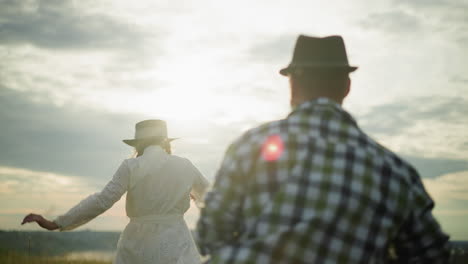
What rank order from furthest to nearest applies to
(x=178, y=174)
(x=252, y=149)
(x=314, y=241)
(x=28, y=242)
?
1. (x=28, y=242)
2. (x=178, y=174)
3. (x=252, y=149)
4. (x=314, y=241)

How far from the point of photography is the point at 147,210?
20.6ft

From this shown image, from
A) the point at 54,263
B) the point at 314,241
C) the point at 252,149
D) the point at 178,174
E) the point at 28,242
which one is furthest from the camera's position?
the point at 54,263

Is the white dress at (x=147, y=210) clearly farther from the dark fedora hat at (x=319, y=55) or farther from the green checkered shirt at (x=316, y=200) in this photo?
the green checkered shirt at (x=316, y=200)

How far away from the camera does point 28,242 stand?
30.1 ft

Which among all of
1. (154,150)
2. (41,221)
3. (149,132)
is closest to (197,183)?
(154,150)

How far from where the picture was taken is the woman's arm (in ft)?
17.9

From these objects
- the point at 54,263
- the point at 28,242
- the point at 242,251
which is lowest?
the point at 54,263

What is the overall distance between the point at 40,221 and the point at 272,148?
3993mm

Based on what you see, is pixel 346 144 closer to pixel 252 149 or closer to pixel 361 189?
pixel 361 189

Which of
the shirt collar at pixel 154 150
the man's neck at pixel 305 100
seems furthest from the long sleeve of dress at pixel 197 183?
the man's neck at pixel 305 100

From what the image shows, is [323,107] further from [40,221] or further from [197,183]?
[197,183]

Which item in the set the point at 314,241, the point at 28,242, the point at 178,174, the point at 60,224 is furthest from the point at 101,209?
the point at 314,241

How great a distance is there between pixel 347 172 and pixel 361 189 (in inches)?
3.7

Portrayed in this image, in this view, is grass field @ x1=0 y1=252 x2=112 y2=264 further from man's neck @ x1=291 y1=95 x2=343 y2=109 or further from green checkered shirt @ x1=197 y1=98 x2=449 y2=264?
man's neck @ x1=291 y1=95 x2=343 y2=109
